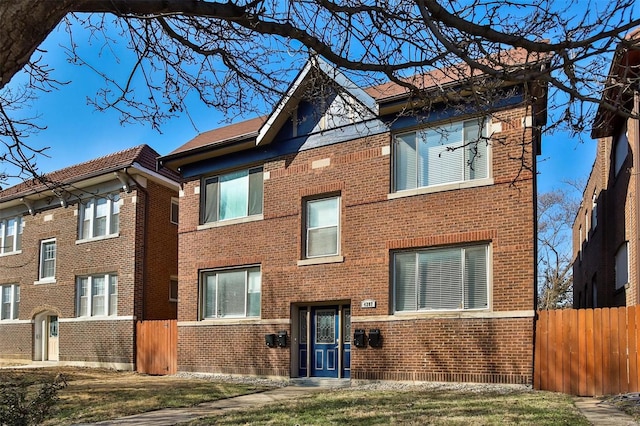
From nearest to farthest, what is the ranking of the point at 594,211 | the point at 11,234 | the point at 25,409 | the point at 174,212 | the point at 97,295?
the point at 25,409 → the point at 594,211 → the point at 97,295 → the point at 174,212 → the point at 11,234

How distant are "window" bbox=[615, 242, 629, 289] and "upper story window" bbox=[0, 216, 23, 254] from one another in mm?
23477

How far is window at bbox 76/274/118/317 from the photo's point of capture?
23.2 metres

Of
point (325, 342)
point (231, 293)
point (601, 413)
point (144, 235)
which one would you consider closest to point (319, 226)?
point (325, 342)

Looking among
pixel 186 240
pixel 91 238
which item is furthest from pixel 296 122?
pixel 91 238

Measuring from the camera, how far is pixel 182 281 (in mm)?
19484

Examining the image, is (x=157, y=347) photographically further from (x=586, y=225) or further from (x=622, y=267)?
(x=586, y=225)

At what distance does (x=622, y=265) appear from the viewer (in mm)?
16703

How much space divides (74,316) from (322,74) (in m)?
19.3

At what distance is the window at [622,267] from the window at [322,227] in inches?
288

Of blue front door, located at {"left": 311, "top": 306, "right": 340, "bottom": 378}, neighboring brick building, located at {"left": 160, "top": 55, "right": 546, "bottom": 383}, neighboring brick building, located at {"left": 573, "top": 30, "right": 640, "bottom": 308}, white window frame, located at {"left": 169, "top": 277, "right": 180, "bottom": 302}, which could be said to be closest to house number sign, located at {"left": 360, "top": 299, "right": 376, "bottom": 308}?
neighboring brick building, located at {"left": 160, "top": 55, "right": 546, "bottom": 383}

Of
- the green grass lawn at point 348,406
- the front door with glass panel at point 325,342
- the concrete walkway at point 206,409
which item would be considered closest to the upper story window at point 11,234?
the green grass lawn at point 348,406

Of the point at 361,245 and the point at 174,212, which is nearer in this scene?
the point at 361,245

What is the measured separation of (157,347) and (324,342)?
22.6ft

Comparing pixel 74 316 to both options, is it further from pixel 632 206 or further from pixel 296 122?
pixel 632 206
